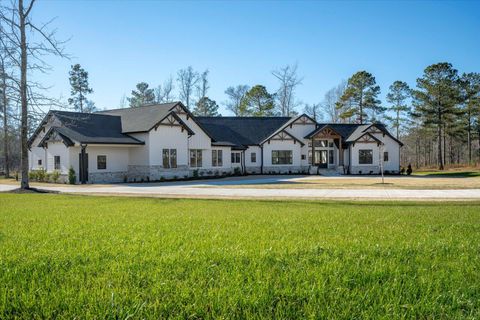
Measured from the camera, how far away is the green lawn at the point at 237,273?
138 inches

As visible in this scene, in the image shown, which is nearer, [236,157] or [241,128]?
[236,157]

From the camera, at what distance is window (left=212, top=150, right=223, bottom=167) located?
121ft

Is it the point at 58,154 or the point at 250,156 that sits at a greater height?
the point at 58,154

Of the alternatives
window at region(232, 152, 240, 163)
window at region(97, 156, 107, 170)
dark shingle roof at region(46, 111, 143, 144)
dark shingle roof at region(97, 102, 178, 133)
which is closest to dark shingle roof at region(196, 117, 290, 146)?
window at region(232, 152, 240, 163)

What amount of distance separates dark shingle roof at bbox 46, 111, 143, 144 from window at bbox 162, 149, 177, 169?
2152mm

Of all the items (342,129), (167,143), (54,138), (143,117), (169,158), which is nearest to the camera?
(54,138)

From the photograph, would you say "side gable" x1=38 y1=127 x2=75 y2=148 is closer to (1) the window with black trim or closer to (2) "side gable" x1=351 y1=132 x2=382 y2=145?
(1) the window with black trim

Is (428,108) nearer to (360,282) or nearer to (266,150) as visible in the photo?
(266,150)

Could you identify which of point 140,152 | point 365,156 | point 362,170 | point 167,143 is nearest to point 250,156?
point 167,143

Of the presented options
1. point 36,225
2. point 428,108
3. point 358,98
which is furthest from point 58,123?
point 428,108

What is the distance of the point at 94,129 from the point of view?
31.0 meters

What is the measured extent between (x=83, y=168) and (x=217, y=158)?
41.2 feet

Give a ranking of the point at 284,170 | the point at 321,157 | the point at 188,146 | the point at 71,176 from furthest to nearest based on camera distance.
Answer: the point at 321,157 → the point at 284,170 → the point at 188,146 → the point at 71,176

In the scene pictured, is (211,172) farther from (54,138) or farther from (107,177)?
(54,138)
